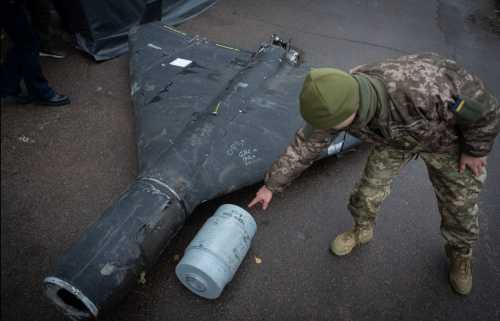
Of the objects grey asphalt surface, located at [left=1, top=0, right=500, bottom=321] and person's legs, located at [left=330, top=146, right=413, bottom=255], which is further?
grey asphalt surface, located at [left=1, top=0, right=500, bottom=321]

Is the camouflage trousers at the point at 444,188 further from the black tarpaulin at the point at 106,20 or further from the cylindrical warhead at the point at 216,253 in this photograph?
the black tarpaulin at the point at 106,20

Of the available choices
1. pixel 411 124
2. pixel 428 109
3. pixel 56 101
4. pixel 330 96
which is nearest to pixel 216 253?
pixel 330 96

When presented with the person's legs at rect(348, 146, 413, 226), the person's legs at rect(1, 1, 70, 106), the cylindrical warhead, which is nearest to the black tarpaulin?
the person's legs at rect(1, 1, 70, 106)

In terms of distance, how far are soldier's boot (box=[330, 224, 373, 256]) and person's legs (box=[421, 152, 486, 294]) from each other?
59 centimetres

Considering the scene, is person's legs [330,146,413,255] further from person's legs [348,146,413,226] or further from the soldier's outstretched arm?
the soldier's outstretched arm

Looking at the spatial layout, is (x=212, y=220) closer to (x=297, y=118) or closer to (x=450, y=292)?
(x=297, y=118)

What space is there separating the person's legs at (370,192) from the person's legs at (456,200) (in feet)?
0.72

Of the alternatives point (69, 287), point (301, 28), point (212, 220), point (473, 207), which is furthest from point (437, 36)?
point (69, 287)

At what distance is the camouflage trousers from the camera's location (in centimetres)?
224

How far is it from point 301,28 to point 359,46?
3.76 ft

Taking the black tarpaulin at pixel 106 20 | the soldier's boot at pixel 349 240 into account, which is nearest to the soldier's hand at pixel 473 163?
the soldier's boot at pixel 349 240

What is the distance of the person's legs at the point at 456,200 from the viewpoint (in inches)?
87.8

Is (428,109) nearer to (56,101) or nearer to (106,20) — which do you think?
(56,101)

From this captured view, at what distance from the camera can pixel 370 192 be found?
2535 millimetres
